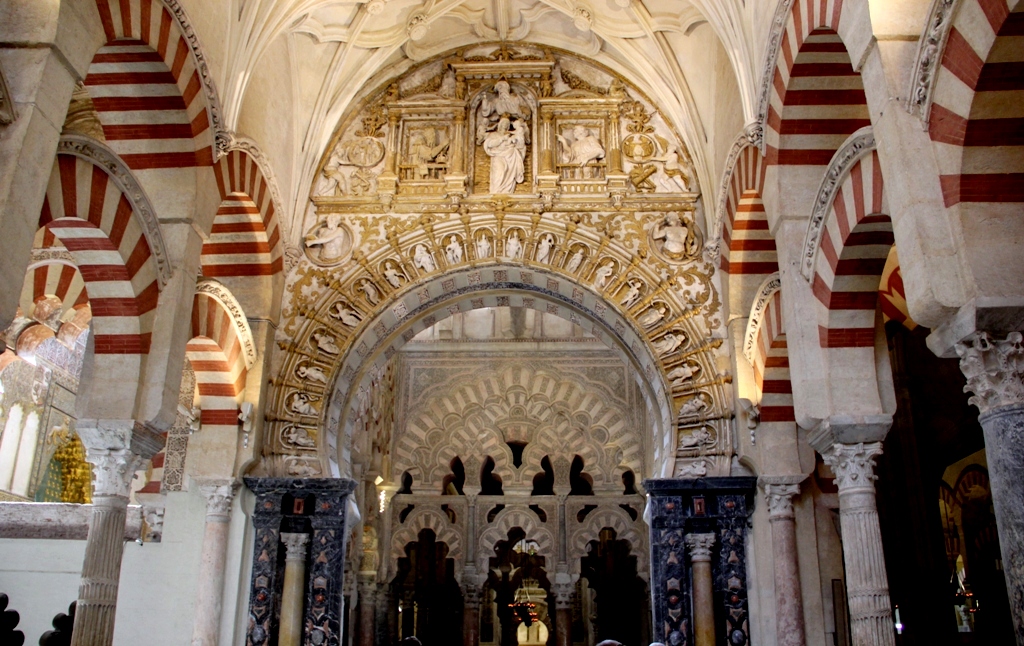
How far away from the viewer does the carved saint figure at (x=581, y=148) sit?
10.4 metres

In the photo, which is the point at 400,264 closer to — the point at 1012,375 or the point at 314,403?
the point at 314,403

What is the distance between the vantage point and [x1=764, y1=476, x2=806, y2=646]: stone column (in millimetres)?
7973

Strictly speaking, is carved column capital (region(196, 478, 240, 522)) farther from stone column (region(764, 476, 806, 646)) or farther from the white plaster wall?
stone column (region(764, 476, 806, 646))

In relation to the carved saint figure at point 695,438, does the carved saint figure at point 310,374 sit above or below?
above

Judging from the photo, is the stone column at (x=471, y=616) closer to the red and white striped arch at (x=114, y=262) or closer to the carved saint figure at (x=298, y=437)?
the carved saint figure at (x=298, y=437)

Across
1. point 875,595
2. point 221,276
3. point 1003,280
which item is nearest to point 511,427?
point 221,276

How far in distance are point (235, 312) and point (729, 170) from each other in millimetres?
5013

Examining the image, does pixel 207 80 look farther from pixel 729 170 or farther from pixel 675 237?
pixel 675 237

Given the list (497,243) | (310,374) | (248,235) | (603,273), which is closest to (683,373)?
(603,273)

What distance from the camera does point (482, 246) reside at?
10.0m

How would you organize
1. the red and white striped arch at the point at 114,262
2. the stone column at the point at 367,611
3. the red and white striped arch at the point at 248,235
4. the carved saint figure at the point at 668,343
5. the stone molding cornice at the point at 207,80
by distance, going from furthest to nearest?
the stone column at the point at 367,611, the carved saint figure at the point at 668,343, the red and white striped arch at the point at 248,235, the stone molding cornice at the point at 207,80, the red and white striped arch at the point at 114,262

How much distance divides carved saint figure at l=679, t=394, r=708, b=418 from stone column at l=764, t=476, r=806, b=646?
42.2 inches

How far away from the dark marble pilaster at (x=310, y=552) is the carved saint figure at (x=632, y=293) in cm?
337

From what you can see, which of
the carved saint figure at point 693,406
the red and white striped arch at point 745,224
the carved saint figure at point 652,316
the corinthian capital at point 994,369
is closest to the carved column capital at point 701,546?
the carved saint figure at point 693,406
